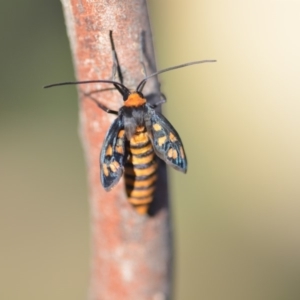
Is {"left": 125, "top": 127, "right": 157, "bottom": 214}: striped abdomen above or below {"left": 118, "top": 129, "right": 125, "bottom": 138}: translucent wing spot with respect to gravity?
below

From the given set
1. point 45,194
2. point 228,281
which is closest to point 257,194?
point 228,281

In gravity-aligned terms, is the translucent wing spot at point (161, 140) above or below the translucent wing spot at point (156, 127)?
below

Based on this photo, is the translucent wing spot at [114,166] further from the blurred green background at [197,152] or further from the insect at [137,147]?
the blurred green background at [197,152]

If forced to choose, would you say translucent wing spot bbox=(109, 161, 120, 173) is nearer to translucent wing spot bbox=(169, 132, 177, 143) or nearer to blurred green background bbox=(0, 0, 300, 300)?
translucent wing spot bbox=(169, 132, 177, 143)

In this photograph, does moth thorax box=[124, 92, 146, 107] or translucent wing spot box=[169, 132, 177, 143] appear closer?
moth thorax box=[124, 92, 146, 107]

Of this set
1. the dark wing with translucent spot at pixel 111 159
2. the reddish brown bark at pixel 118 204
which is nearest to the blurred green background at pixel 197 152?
the reddish brown bark at pixel 118 204

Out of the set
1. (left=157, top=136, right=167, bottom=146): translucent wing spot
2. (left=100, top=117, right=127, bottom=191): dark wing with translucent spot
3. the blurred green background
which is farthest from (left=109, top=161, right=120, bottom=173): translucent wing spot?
the blurred green background
